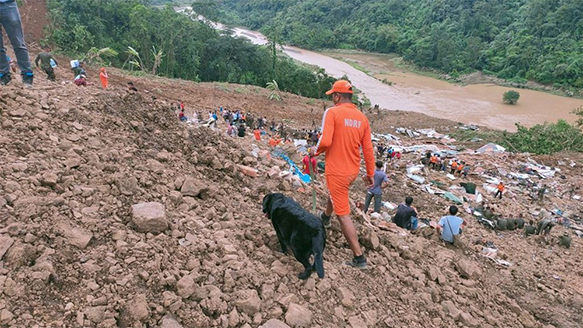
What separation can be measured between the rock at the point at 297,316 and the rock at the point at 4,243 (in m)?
1.51

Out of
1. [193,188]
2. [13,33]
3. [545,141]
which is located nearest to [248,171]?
[193,188]

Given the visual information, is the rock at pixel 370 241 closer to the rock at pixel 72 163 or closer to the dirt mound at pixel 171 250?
the dirt mound at pixel 171 250

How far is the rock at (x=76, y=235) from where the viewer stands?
2033 mm

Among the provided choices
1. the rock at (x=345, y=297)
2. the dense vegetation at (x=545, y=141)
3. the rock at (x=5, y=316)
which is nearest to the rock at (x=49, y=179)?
the rock at (x=5, y=316)

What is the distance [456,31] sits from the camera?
48.0 metres

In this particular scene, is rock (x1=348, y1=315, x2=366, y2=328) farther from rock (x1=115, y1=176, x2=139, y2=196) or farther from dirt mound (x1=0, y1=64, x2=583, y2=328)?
rock (x1=115, y1=176, x2=139, y2=196)

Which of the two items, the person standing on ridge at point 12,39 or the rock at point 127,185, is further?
the person standing on ridge at point 12,39

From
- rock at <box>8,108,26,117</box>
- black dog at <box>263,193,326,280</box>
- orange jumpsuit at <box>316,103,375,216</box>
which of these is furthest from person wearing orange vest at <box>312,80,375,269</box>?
rock at <box>8,108,26,117</box>

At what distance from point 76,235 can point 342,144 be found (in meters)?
1.80

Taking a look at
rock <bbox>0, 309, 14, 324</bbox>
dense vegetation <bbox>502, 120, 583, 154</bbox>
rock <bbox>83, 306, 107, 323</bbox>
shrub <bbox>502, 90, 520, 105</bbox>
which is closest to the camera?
rock <bbox>0, 309, 14, 324</bbox>

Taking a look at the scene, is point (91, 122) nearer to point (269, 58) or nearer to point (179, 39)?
point (179, 39)

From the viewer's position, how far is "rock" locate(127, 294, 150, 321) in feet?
5.88

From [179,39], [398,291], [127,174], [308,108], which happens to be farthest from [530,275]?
[179,39]

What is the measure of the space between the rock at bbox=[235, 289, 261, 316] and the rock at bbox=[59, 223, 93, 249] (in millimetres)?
909
